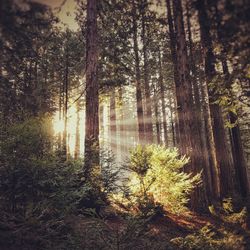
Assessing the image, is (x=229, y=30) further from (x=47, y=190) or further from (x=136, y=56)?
(x=136, y=56)

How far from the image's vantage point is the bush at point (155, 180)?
8.95 m

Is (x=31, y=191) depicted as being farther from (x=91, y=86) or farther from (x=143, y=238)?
(x=91, y=86)

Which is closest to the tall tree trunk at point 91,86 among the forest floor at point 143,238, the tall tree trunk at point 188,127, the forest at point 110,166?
the forest at point 110,166

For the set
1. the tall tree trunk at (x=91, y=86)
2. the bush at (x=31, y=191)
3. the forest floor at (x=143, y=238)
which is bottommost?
the forest floor at (x=143, y=238)

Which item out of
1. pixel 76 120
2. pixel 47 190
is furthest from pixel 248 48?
pixel 76 120

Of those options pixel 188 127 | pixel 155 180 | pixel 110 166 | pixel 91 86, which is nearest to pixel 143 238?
pixel 110 166

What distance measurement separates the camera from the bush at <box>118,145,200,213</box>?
29.4 feet

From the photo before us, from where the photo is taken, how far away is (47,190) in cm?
568

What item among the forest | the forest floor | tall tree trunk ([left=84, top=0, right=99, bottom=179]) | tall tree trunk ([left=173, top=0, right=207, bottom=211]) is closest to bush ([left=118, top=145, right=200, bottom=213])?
the forest

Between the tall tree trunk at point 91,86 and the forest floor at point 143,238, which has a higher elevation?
the tall tree trunk at point 91,86

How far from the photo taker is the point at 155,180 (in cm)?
914

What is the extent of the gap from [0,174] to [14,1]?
133 inches

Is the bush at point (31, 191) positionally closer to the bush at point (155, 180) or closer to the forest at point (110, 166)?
the forest at point (110, 166)

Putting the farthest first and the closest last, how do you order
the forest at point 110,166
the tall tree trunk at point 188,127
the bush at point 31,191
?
1. the tall tree trunk at point 188,127
2. the bush at point 31,191
3. the forest at point 110,166
